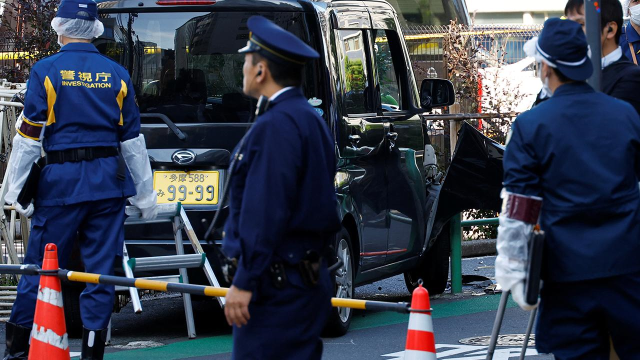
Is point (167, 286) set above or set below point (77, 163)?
below

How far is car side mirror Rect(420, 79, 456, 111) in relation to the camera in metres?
9.30

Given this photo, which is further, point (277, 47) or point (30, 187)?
point (30, 187)

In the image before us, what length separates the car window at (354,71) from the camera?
8.16m

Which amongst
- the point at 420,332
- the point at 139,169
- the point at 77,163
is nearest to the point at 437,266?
the point at 139,169

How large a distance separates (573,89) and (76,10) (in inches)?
134

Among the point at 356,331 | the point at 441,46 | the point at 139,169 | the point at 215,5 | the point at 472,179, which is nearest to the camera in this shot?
the point at 139,169

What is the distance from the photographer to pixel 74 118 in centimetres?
656

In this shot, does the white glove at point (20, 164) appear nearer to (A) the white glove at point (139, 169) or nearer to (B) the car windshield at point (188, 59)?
(A) the white glove at point (139, 169)

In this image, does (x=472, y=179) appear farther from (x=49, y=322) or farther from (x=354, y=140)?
(x=49, y=322)

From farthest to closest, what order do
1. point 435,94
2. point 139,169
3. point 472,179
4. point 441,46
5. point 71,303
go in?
1. point 441,46
2. point 472,179
3. point 435,94
4. point 71,303
5. point 139,169

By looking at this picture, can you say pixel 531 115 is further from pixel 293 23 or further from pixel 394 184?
pixel 394 184

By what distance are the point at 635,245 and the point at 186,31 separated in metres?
4.23

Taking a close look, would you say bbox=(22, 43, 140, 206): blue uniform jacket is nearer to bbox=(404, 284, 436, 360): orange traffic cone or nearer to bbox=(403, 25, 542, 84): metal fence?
bbox=(404, 284, 436, 360): orange traffic cone

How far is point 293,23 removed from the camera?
770cm
